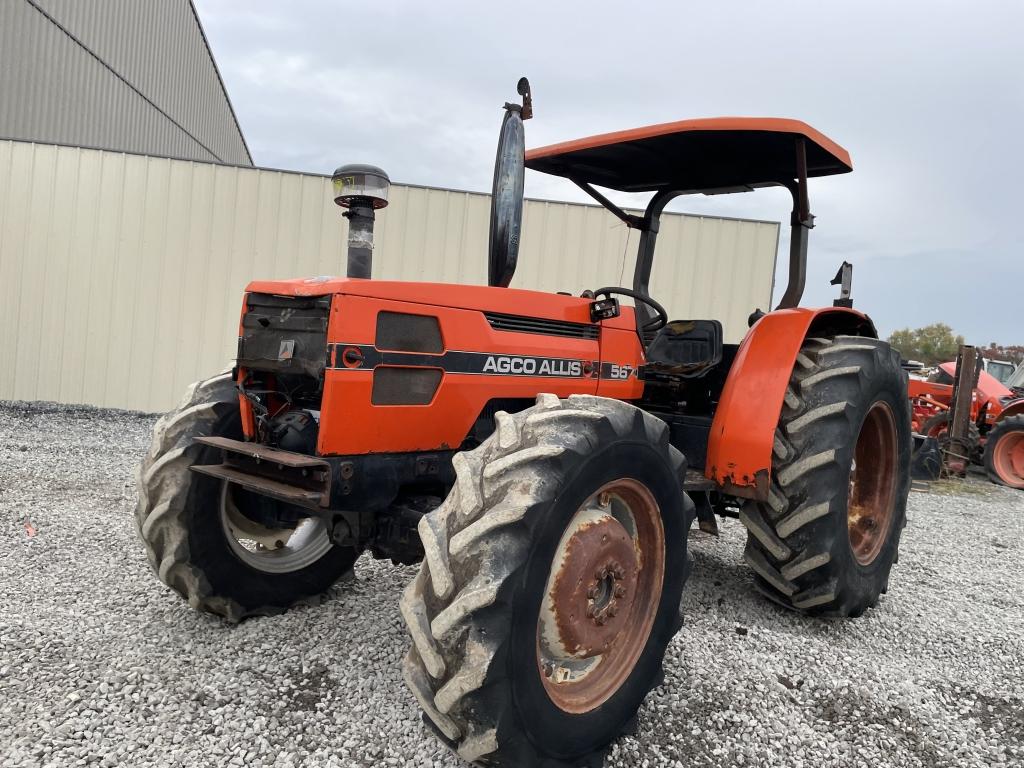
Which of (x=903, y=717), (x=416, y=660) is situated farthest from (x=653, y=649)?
(x=903, y=717)

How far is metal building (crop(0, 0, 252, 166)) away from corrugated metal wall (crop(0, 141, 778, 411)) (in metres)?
1.77

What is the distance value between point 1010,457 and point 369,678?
32.6 ft

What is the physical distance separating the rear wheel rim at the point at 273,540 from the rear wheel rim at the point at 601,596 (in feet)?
3.96

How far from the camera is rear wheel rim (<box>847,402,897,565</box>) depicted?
3816 mm

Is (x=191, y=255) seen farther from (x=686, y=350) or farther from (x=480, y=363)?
(x=480, y=363)

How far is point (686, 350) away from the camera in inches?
142

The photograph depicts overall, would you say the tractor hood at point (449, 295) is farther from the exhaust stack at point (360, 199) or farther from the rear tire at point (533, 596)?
the rear tire at point (533, 596)

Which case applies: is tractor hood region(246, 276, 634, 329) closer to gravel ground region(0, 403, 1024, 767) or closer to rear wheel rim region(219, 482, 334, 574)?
rear wheel rim region(219, 482, 334, 574)

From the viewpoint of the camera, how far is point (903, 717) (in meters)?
2.68

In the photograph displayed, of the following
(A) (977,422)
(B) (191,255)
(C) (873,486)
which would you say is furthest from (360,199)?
(A) (977,422)

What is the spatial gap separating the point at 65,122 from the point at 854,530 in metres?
15.8

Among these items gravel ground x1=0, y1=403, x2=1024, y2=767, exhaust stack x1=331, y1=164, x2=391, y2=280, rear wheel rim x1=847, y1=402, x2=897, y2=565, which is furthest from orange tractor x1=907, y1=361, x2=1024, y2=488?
exhaust stack x1=331, y1=164, x2=391, y2=280

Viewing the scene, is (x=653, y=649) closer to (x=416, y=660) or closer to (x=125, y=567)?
(x=416, y=660)

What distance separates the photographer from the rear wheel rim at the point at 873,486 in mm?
3816
